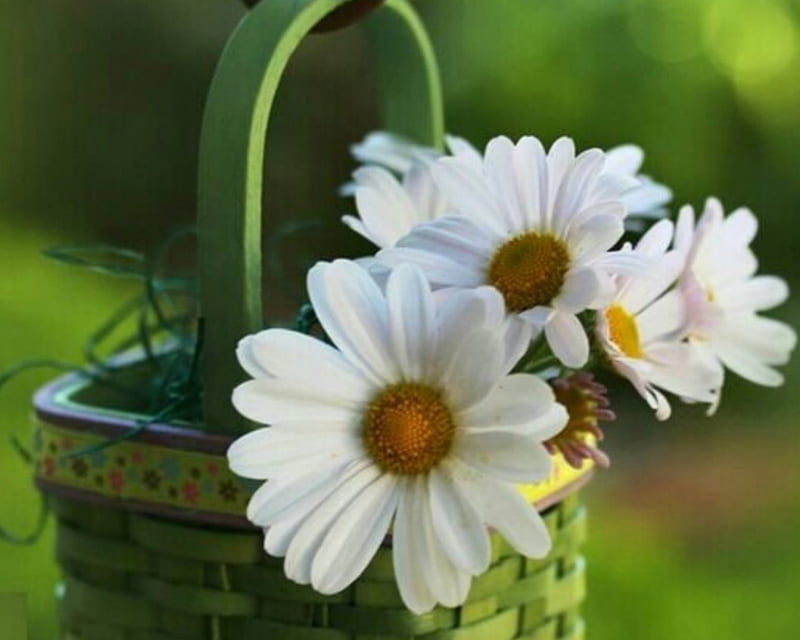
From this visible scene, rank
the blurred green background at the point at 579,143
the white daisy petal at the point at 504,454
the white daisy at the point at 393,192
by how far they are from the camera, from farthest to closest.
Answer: the blurred green background at the point at 579,143, the white daisy at the point at 393,192, the white daisy petal at the point at 504,454

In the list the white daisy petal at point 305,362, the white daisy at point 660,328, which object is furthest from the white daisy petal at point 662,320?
the white daisy petal at point 305,362

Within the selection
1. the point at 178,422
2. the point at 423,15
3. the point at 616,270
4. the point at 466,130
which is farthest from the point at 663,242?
the point at 423,15

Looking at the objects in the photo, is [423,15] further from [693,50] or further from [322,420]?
[322,420]

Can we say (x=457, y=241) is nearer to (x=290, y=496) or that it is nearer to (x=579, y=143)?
(x=290, y=496)

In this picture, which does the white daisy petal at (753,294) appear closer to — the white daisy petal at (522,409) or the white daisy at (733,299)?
the white daisy at (733,299)

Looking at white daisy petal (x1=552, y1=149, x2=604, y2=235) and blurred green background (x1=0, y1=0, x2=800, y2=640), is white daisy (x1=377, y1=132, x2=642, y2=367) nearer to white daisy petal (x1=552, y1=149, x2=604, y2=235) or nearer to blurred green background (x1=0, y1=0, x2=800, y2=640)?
white daisy petal (x1=552, y1=149, x2=604, y2=235)

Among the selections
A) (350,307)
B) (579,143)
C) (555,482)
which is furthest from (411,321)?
(579,143)

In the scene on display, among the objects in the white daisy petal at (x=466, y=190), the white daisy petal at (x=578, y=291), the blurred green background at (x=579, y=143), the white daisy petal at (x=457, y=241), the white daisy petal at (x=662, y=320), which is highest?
the white daisy petal at (x=466, y=190)
